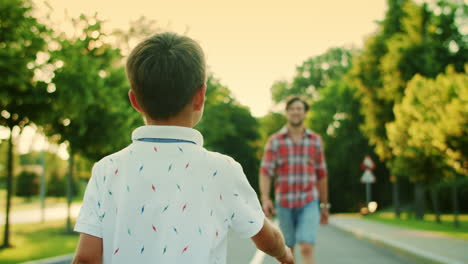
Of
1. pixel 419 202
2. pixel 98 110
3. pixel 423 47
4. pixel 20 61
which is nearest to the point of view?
pixel 20 61

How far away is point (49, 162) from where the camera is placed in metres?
70.7

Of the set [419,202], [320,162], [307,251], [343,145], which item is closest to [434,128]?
[320,162]

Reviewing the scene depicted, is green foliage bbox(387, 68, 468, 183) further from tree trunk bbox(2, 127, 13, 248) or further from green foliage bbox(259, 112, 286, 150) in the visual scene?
green foliage bbox(259, 112, 286, 150)

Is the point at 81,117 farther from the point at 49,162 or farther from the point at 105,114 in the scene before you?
the point at 49,162

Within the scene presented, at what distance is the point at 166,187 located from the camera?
6.13 ft

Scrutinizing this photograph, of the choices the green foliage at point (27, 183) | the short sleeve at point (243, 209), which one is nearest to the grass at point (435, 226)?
the short sleeve at point (243, 209)

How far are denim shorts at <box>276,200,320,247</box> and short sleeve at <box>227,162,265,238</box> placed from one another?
14.4 feet

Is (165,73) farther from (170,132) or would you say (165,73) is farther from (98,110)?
(98,110)

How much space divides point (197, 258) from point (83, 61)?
1148 centimetres

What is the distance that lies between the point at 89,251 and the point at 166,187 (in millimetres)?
314

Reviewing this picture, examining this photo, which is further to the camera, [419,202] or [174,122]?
[419,202]

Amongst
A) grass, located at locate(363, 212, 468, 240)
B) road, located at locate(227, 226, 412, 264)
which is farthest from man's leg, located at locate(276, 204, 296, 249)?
grass, located at locate(363, 212, 468, 240)

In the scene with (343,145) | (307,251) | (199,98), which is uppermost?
(343,145)

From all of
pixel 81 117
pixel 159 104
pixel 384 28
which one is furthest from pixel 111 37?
pixel 384 28
